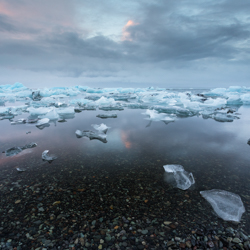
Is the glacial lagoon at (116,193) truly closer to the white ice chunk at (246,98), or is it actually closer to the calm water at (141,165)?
the calm water at (141,165)

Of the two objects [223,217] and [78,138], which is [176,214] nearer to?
[223,217]

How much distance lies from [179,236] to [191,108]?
13261 mm

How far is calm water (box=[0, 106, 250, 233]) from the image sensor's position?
8.75 ft

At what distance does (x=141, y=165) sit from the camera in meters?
3.76

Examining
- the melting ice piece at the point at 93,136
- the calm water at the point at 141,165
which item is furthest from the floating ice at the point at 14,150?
the melting ice piece at the point at 93,136

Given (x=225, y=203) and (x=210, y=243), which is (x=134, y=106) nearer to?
(x=225, y=203)

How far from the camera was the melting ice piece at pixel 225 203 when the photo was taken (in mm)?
2261

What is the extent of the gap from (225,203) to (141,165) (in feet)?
5.99

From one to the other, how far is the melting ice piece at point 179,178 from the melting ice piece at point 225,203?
32cm

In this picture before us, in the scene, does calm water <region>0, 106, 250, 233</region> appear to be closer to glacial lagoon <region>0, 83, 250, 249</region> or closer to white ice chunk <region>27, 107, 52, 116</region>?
glacial lagoon <region>0, 83, 250, 249</region>

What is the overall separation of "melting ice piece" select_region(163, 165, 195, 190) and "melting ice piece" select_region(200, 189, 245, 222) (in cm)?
32

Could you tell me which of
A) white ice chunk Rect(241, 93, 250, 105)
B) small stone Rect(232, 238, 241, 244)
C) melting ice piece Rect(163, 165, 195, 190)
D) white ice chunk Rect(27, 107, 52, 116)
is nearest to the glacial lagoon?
small stone Rect(232, 238, 241, 244)

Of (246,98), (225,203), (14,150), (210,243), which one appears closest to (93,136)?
(14,150)

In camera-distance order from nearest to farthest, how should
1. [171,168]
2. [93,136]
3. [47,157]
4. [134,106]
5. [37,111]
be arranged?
[171,168] → [47,157] → [93,136] → [37,111] → [134,106]
